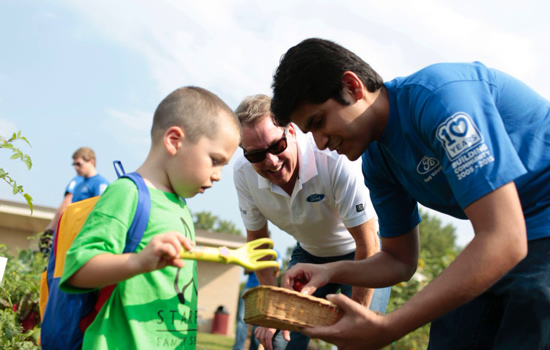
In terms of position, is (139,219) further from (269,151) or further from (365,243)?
(365,243)

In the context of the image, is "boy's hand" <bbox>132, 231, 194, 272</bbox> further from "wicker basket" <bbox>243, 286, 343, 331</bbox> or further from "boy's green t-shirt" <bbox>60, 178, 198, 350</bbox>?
"wicker basket" <bbox>243, 286, 343, 331</bbox>

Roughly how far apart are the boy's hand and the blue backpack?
224mm

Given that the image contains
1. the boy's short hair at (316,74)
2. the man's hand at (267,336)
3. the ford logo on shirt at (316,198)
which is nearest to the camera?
the boy's short hair at (316,74)

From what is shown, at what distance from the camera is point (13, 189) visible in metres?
2.52

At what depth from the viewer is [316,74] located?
242 centimetres

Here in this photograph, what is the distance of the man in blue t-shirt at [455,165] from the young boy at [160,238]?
0.47m

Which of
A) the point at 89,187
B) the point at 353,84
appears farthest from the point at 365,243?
the point at 89,187

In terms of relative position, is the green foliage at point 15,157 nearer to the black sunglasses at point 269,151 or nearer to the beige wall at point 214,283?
the black sunglasses at point 269,151

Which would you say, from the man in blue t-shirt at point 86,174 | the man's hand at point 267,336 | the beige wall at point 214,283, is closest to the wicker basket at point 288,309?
the man's hand at point 267,336

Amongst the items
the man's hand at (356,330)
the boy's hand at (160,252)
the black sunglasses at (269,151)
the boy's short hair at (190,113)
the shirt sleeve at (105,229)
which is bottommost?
the man's hand at (356,330)

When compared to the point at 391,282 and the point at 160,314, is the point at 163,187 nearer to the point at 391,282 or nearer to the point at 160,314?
the point at 160,314

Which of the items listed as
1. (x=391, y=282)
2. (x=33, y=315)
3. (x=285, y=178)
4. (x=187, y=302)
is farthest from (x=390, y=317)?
(x=33, y=315)

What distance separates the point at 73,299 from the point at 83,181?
23.5 feet

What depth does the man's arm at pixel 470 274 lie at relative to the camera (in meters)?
1.94
